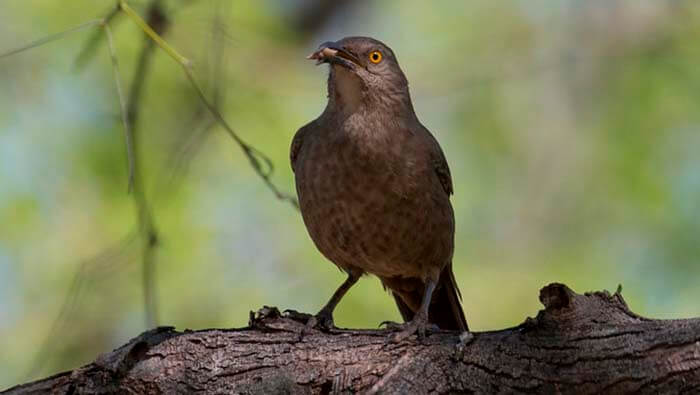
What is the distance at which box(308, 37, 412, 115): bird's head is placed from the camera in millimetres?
6328

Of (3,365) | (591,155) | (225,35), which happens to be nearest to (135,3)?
(225,35)

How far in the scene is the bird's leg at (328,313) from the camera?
5434 mm

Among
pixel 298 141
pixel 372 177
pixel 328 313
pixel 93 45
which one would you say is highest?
pixel 298 141

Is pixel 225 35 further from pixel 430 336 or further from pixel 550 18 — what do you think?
pixel 550 18

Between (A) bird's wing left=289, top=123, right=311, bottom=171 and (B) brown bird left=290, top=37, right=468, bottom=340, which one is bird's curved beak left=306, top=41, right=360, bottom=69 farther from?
(A) bird's wing left=289, top=123, right=311, bottom=171

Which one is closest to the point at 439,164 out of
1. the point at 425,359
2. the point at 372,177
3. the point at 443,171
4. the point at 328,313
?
the point at 443,171

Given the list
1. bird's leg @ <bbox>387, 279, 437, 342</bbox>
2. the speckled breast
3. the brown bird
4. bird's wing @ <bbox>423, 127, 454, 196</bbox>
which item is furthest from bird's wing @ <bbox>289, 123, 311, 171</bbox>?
bird's leg @ <bbox>387, 279, 437, 342</bbox>

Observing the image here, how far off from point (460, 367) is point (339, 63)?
223cm

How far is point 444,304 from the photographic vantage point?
23.7 ft

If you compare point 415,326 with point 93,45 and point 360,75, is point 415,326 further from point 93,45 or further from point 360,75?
point 93,45

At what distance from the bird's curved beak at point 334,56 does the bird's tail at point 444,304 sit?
1595 millimetres

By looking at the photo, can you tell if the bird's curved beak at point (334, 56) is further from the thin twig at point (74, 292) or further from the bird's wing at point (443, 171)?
the thin twig at point (74, 292)

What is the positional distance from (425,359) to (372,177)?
1511 millimetres

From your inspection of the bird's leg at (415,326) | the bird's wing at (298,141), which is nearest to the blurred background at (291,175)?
the bird's wing at (298,141)
